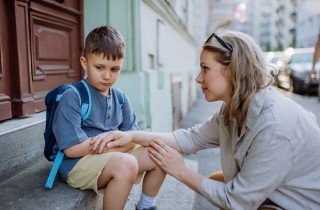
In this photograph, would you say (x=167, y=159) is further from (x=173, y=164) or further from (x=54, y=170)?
(x=54, y=170)

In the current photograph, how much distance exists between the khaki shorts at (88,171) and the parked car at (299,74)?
376 inches

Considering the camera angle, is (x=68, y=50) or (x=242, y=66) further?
(x=68, y=50)

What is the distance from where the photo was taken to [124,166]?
169cm

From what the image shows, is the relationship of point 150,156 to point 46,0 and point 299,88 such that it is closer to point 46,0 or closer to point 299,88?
point 46,0

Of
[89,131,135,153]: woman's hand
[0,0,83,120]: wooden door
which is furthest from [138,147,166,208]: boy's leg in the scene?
[0,0,83,120]: wooden door

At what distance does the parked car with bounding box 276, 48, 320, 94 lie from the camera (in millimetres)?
10734

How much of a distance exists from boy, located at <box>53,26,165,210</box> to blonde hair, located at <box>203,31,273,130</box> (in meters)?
0.58

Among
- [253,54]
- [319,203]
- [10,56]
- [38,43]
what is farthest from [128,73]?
[319,203]

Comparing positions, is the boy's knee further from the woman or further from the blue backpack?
the blue backpack

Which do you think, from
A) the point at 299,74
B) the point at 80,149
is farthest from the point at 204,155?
the point at 299,74

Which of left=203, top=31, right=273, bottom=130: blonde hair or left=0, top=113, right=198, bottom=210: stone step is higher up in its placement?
left=203, top=31, right=273, bottom=130: blonde hair

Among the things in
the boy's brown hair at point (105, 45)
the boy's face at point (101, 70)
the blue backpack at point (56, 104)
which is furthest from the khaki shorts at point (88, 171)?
the boy's brown hair at point (105, 45)

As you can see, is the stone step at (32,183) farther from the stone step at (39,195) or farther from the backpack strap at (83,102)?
the backpack strap at (83,102)

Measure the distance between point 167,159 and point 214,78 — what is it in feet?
1.77
